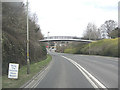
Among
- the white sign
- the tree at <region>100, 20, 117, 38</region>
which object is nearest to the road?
the white sign

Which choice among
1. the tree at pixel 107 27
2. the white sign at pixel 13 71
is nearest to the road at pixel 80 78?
the white sign at pixel 13 71

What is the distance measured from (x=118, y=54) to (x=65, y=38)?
33.7m

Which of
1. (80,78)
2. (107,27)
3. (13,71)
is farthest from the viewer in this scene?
(107,27)

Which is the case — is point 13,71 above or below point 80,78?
above

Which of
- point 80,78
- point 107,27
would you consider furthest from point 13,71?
point 107,27

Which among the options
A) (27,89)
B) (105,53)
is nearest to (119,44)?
(105,53)

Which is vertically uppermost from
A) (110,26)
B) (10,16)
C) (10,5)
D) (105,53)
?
(110,26)

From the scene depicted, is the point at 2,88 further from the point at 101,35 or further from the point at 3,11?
the point at 101,35

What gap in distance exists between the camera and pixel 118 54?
135 feet

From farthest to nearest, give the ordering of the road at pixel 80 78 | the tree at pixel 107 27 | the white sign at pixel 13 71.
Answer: the tree at pixel 107 27
the white sign at pixel 13 71
the road at pixel 80 78

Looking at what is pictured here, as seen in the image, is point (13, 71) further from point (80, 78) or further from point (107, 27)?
point (107, 27)

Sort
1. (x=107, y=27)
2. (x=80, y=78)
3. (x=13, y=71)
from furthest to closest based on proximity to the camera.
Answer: (x=107, y=27)
(x=80, y=78)
(x=13, y=71)

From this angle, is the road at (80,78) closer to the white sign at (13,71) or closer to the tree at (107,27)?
the white sign at (13,71)

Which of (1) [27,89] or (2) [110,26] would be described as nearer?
(1) [27,89]
